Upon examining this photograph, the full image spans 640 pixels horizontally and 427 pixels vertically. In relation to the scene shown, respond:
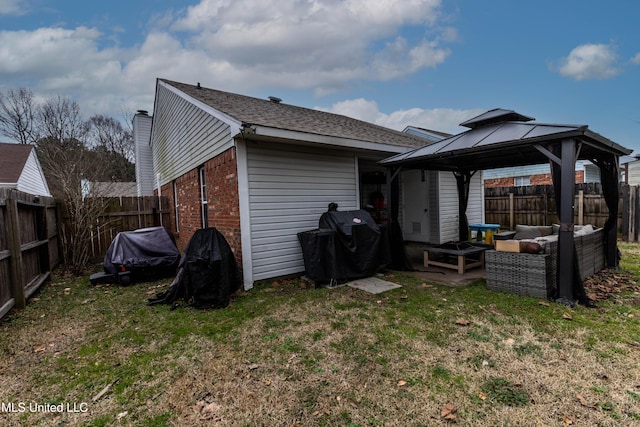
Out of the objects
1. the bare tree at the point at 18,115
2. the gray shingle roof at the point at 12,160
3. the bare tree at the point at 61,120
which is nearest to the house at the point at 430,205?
the gray shingle roof at the point at 12,160

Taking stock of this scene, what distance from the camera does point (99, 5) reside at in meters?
7.42

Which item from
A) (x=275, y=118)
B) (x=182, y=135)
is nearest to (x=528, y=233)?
(x=275, y=118)

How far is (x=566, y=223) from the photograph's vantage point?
12.6 ft

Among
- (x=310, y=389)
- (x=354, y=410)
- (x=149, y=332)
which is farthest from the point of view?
(x=149, y=332)

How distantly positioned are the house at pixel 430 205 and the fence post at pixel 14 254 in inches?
344

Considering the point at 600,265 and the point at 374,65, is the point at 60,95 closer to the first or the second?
the point at 374,65

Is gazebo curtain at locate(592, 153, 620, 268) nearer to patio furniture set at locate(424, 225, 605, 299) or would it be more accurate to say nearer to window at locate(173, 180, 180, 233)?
patio furniture set at locate(424, 225, 605, 299)

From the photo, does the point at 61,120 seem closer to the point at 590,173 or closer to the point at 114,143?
the point at 114,143

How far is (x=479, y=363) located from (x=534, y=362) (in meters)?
0.46

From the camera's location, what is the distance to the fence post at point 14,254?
163 inches

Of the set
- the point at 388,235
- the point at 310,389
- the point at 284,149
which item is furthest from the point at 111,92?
the point at 310,389

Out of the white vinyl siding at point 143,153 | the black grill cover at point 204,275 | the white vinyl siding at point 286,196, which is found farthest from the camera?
the white vinyl siding at point 143,153

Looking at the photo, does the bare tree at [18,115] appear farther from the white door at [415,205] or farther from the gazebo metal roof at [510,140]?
the gazebo metal roof at [510,140]

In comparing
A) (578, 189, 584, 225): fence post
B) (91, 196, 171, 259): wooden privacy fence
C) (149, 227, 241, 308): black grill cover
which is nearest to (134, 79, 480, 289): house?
(149, 227, 241, 308): black grill cover
